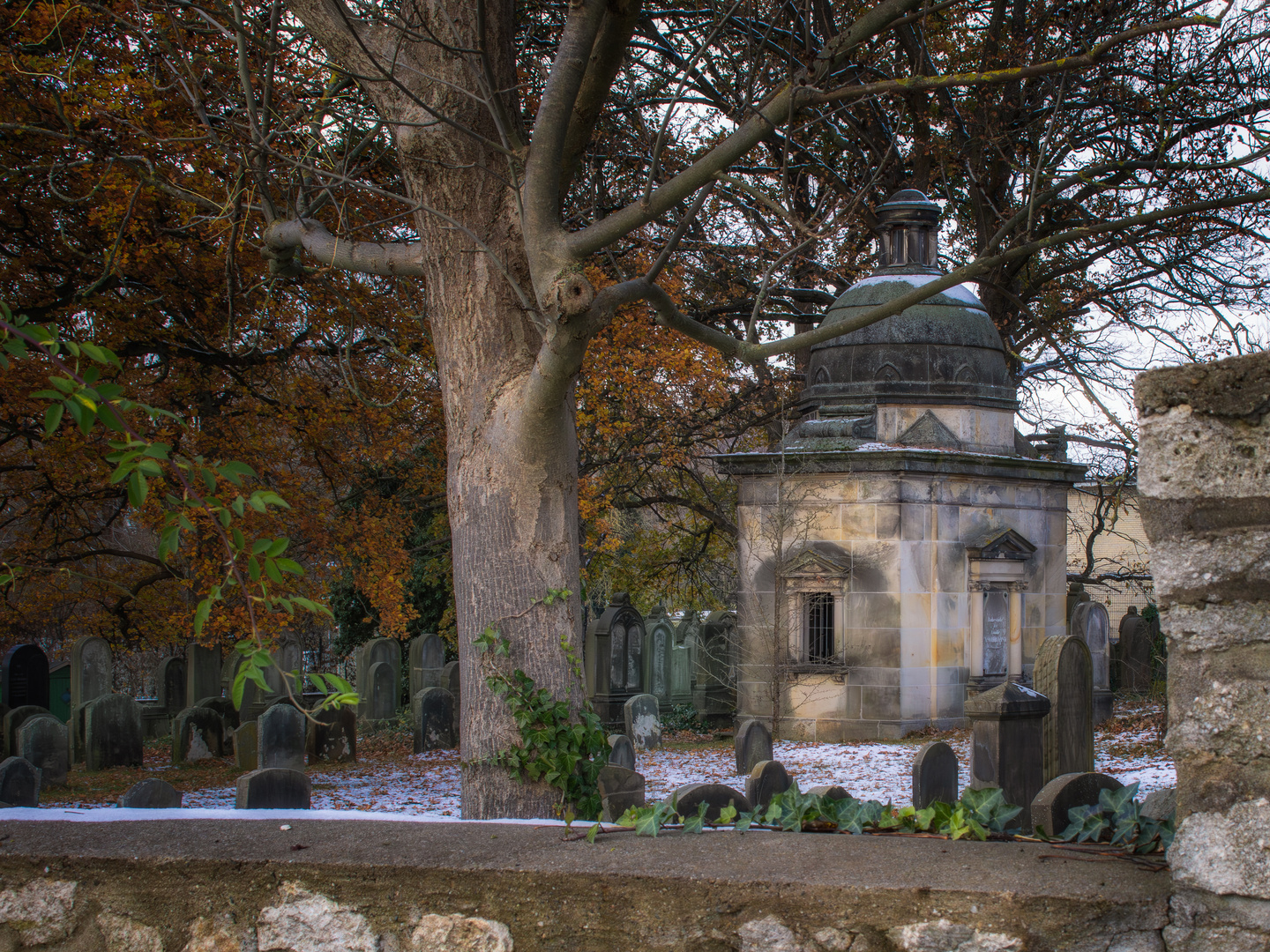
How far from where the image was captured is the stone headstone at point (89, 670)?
45.2ft

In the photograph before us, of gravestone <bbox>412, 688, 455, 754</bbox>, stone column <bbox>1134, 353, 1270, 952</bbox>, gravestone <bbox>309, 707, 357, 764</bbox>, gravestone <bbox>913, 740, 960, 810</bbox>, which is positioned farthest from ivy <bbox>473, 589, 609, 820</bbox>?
gravestone <bbox>412, 688, 455, 754</bbox>

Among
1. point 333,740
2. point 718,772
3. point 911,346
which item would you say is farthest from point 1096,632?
point 333,740

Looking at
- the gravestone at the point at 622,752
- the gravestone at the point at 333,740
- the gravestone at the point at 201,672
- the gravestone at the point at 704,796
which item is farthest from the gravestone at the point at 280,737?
the gravestone at the point at 201,672

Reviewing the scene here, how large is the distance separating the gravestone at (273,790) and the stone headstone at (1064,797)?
11.0ft

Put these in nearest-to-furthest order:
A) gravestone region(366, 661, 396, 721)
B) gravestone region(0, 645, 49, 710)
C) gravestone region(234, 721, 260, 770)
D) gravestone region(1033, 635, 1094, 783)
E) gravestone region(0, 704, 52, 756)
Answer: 1. gravestone region(1033, 635, 1094, 783)
2. gravestone region(234, 721, 260, 770)
3. gravestone region(0, 704, 52, 756)
4. gravestone region(0, 645, 49, 710)
5. gravestone region(366, 661, 396, 721)

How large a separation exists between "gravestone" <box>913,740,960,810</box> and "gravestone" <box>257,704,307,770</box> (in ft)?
16.9

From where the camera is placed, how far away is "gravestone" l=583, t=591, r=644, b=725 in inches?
627

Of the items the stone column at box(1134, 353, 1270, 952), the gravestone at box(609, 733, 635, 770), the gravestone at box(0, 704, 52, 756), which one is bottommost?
the gravestone at box(0, 704, 52, 756)

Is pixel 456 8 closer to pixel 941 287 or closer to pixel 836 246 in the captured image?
pixel 941 287

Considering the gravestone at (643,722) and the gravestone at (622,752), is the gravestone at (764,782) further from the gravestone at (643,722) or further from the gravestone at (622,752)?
the gravestone at (643,722)

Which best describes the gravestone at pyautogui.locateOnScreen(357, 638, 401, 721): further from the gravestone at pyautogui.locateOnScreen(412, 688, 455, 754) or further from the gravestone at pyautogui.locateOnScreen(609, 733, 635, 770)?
the gravestone at pyautogui.locateOnScreen(609, 733, 635, 770)

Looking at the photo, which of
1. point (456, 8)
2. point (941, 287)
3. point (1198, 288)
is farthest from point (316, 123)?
point (1198, 288)

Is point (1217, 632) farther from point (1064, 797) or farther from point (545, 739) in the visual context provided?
point (545, 739)

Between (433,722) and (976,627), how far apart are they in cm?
729
